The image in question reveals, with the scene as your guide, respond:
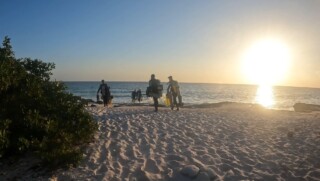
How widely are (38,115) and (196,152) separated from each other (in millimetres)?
4654

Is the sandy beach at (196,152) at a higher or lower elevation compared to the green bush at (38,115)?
lower

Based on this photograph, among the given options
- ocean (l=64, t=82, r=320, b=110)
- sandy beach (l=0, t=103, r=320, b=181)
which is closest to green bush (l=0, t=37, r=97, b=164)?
sandy beach (l=0, t=103, r=320, b=181)

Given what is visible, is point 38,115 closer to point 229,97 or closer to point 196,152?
point 196,152

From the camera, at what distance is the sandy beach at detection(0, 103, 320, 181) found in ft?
23.1

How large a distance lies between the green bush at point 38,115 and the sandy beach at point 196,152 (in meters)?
0.54

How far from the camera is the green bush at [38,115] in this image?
7.36 metres

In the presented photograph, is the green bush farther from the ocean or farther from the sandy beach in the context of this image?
the ocean

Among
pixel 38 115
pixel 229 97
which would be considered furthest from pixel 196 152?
pixel 229 97

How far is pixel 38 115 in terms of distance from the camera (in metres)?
8.16

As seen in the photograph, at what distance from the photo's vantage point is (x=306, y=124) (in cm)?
1345

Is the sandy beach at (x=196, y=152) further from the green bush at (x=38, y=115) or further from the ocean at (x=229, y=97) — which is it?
→ the ocean at (x=229, y=97)

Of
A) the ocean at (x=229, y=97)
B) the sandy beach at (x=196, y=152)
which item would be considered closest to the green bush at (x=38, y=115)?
the sandy beach at (x=196, y=152)

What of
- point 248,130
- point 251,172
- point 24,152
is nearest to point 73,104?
point 24,152

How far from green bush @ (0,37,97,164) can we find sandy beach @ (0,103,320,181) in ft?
1.78
